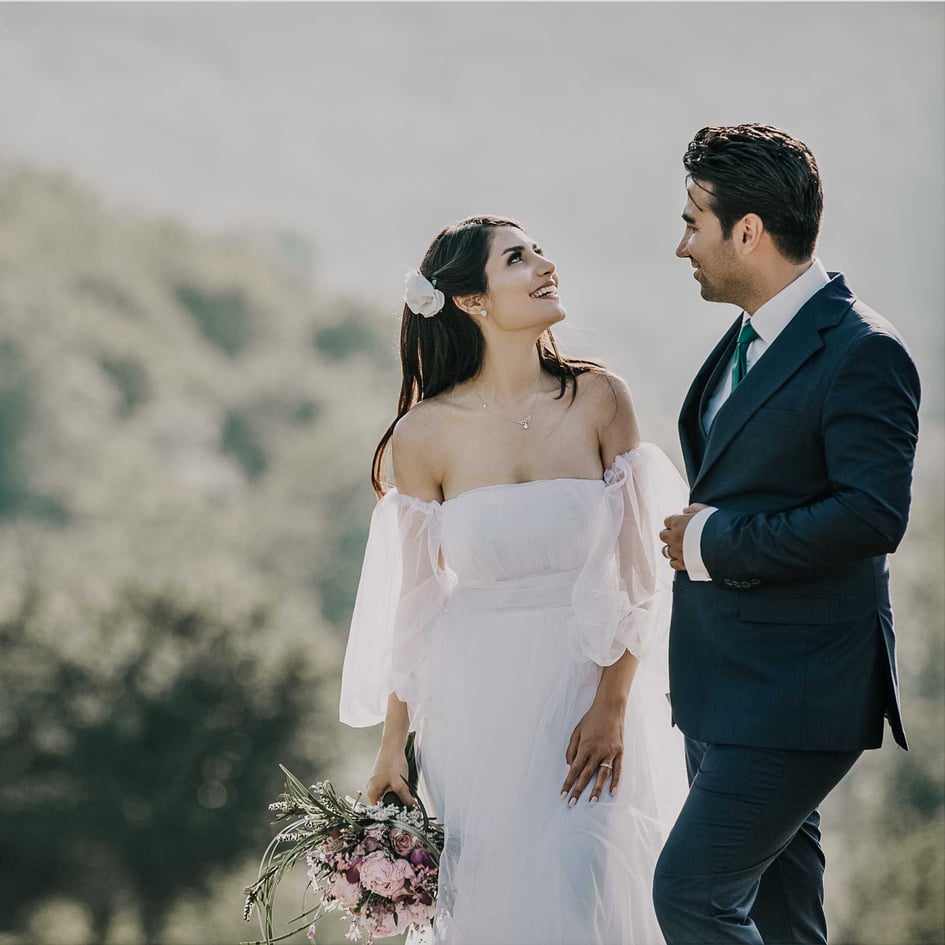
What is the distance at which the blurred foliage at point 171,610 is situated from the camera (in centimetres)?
1958

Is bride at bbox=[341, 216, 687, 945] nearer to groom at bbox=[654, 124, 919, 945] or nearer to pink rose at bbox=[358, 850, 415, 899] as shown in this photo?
pink rose at bbox=[358, 850, 415, 899]

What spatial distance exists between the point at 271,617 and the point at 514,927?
19.0 m

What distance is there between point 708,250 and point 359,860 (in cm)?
153

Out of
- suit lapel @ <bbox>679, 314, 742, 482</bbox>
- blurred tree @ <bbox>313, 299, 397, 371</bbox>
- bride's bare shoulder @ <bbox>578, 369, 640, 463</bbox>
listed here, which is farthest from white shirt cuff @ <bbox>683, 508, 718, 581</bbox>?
blurred tree @ <bbox>313, 299, 397, 371</bbox>

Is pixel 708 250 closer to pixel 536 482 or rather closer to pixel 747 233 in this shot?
pixel 747 233

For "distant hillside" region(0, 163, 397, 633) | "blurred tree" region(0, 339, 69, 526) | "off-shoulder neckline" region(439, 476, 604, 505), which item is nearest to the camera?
"off-shoulder neckline" region(439, 476, 604, 505)

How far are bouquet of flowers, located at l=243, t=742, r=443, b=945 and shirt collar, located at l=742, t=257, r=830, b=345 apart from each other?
1374mm

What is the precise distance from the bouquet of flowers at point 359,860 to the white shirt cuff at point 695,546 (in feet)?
3.16

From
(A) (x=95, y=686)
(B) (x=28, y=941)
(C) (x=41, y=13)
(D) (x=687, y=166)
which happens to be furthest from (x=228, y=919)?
(C) (x=41, y=13)

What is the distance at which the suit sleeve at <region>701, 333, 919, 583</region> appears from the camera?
7.50ft

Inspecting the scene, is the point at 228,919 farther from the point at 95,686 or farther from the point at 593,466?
the point at 593,466

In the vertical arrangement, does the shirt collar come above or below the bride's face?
below

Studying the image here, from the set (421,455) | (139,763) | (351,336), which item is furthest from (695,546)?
(351,336)

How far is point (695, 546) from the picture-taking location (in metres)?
2.48
